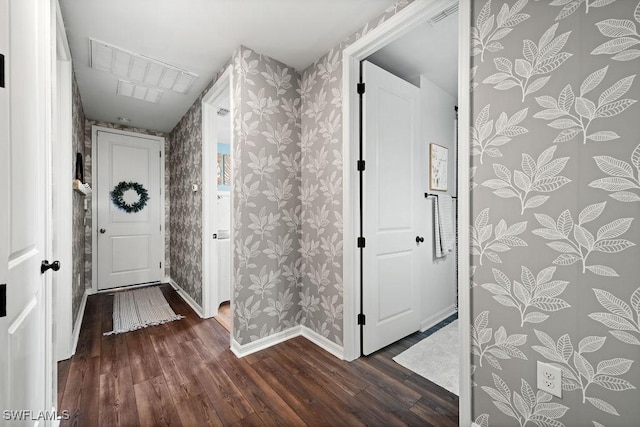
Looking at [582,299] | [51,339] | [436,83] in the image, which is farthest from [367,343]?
[436,83]

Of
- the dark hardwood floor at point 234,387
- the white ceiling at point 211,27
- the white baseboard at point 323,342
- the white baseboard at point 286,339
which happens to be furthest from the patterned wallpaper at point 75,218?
the white baseboard at point 323,342

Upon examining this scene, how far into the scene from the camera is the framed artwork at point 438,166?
265cm

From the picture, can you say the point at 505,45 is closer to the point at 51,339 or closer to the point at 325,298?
the point at 325,298

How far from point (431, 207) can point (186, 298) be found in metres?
3.09

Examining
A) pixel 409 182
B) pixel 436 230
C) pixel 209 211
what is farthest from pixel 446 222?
pixel 209 211

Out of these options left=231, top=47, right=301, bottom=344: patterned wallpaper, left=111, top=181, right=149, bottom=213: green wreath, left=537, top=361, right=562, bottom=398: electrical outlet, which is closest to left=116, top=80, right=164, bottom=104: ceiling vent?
left=231, top=47, right=301, bottom=344: patterned wallpaper

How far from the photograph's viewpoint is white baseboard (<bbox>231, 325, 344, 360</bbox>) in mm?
2104

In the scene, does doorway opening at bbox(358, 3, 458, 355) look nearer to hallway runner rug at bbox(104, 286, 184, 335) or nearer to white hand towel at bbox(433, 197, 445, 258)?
white hand towel at bbox(433, 197, 445, 258)

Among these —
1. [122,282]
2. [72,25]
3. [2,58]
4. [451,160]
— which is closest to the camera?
[2,58]

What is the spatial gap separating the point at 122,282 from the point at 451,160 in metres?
4.76

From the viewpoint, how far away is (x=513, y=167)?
1.15 m

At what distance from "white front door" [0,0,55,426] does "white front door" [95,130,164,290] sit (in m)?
3.14

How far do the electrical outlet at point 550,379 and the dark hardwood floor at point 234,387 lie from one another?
0.58 meters

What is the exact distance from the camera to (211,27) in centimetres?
193
